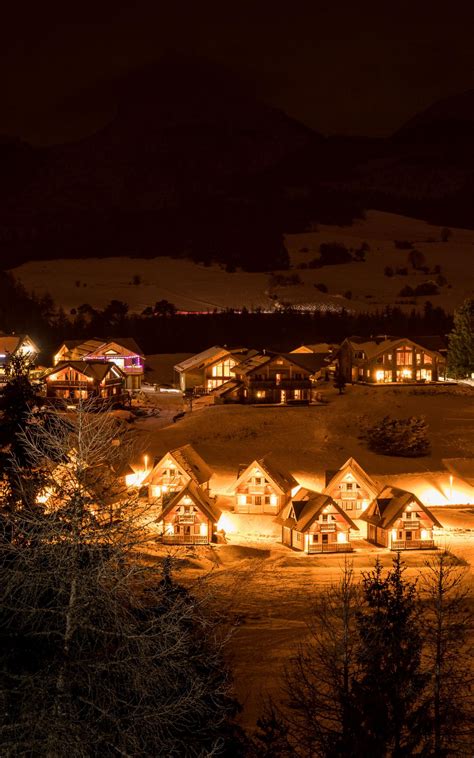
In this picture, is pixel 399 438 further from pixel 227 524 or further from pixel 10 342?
pixel 10 342

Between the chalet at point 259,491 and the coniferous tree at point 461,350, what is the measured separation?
100ft

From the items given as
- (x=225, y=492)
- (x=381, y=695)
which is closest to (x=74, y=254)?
(x=225, y=492)

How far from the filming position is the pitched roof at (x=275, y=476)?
121ft

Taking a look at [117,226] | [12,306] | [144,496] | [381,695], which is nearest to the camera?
[381,695]

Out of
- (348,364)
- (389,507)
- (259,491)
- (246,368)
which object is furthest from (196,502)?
(348,364)

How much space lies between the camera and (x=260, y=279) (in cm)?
12825

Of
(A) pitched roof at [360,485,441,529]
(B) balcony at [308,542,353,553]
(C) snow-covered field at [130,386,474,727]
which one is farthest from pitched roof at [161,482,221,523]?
(A) pitched roof at [360,485,441,529]

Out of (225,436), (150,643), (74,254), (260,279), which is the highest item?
(74,254)

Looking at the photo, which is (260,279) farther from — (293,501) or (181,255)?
(293,501)

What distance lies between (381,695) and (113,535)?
4.97m

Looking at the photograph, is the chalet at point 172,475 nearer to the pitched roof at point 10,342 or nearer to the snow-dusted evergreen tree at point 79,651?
the snow-dusted evergreen tree at point 79,651

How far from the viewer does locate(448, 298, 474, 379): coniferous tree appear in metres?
63.8

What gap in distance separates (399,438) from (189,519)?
15410 mm

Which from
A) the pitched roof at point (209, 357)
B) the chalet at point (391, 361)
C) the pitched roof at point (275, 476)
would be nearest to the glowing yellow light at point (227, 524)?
the pitched roof at point (275, 476)
